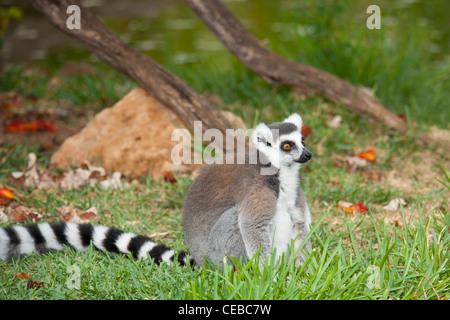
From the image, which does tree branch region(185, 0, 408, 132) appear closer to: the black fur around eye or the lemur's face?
the lemur's face

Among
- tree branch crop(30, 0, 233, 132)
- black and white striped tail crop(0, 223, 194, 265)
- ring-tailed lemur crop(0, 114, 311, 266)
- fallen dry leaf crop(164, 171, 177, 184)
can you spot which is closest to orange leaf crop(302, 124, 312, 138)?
tree branch crop(30, 0, 233, 132)

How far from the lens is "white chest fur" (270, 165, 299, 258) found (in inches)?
125

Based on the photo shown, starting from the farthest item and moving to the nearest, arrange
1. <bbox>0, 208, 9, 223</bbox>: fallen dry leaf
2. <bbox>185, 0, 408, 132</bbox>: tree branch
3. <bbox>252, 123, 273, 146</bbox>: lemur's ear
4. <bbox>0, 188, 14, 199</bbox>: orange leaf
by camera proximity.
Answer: <bbox>185, 0, 408, 132</bbox>: tree branch < <bbox>0, 188, 14, 199</bbox>: orange leaf < <bbox>0, 208, 9, 223</bbox>: fallen dry leaf < <bbox>252, 123, 273, 146</bbox>: lemur's ear

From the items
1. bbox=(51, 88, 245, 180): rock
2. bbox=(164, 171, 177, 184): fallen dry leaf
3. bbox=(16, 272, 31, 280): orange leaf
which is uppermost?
bbox=(51, 88, 245, 180): rock

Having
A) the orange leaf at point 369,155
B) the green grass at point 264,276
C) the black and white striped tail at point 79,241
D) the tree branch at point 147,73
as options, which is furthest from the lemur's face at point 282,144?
the orange leaf at point 369,155

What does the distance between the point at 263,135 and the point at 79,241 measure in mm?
1371

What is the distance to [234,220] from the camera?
313 centimetres

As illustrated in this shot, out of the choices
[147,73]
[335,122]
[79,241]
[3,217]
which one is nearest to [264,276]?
[79,241]

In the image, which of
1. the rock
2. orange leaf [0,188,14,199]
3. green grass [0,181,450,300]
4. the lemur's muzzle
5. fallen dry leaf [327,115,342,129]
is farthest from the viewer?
fallen dry leaf [327,115,342,129]

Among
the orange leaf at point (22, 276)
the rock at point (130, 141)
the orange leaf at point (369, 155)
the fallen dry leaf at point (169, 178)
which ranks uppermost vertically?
the rock at point (130, 141)

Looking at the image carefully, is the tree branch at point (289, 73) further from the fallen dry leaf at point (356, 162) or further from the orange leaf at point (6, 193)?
the orange leaf at point (6, 193)

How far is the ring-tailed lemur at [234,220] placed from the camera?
3096 mm
